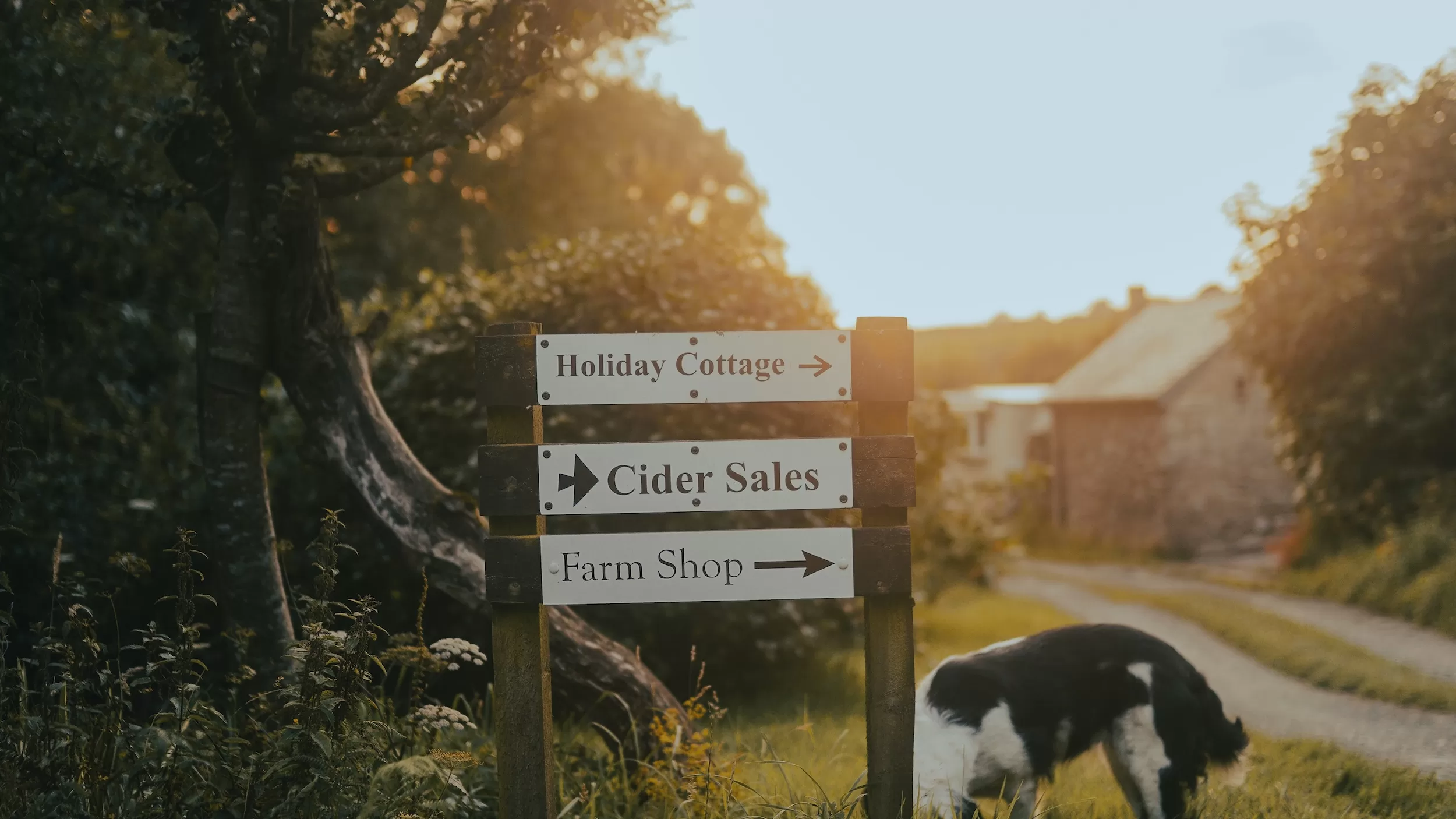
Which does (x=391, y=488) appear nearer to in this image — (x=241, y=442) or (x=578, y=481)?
(x=241, y=442)

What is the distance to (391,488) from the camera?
518 centimetres

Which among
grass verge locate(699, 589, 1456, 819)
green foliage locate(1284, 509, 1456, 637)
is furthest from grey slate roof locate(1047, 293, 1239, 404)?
grass verge locate(699, 589, 1456, 819)

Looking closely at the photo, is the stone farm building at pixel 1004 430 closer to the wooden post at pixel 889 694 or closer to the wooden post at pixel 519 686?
the wooden post at pixel 889 694

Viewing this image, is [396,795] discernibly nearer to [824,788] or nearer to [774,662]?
[824,788]

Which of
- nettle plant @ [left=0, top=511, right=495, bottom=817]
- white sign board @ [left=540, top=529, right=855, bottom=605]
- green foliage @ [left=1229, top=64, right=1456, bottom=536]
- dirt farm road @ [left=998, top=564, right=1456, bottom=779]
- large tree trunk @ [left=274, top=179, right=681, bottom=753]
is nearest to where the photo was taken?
nettle plant @ [left=0, top=511, right=495, bottom=817]

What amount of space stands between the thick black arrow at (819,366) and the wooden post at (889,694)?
18cm

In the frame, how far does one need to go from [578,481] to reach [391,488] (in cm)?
161

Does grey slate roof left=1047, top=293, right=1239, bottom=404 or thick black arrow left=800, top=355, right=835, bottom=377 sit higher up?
grey slate roof left=1047, top=293, right=1239, bottom=404

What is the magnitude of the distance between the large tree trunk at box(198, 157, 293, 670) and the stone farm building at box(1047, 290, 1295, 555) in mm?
21829

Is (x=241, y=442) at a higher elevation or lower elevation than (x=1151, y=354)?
lower

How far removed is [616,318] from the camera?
7.73 m

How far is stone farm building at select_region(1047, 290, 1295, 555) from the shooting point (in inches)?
951

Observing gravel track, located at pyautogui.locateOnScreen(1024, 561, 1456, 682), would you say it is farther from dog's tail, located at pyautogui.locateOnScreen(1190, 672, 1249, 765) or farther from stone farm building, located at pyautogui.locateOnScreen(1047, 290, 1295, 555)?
dog's tail, located at pyautogui.locateOnScreen(1190, 672, 1249, 765)

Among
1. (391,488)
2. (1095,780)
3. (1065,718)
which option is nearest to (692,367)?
(391,488)
